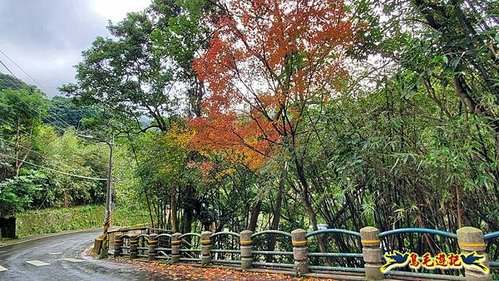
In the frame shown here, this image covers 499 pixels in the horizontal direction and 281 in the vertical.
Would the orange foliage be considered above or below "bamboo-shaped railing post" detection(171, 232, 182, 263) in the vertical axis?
above

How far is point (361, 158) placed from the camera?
4.62 m

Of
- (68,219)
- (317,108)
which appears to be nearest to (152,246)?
(317,108)

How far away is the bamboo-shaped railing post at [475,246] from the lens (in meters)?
3.63

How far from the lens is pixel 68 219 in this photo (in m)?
25.1

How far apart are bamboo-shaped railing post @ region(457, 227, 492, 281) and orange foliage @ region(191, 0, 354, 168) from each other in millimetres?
3080

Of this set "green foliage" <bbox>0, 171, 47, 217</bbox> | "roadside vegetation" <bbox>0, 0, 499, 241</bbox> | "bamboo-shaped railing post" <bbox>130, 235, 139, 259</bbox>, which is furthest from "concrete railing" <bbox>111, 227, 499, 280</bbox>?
"green foliage" <bbox>0, 171, 47, 217</bbox>

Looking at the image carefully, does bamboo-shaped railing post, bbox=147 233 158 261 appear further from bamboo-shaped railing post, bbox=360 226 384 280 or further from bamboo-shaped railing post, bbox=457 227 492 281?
bamboo-shaped railing post, bbox=457 227 492 281

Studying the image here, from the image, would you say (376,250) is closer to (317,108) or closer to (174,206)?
(317,108)

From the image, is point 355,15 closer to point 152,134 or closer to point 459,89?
point 459,89

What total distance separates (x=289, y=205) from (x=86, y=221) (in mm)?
22296

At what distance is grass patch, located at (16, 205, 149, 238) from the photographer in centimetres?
2109

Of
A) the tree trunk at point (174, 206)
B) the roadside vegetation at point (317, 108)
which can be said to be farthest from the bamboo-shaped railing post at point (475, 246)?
the tree trunk at point (174, 206)

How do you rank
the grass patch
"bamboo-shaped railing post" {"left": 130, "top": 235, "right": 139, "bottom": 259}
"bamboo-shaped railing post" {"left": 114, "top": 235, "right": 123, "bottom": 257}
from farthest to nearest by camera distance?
the grass patch
"bamboo-shaped railing post" {"left": 114, "top": 235, "right": 123, "bottom": 257}
"bamboo-shaped railing post" {"left": 130, "top": 235, "right": 139, "bottom": 259}

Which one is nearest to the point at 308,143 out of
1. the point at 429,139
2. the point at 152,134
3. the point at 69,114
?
the point at 429,139
